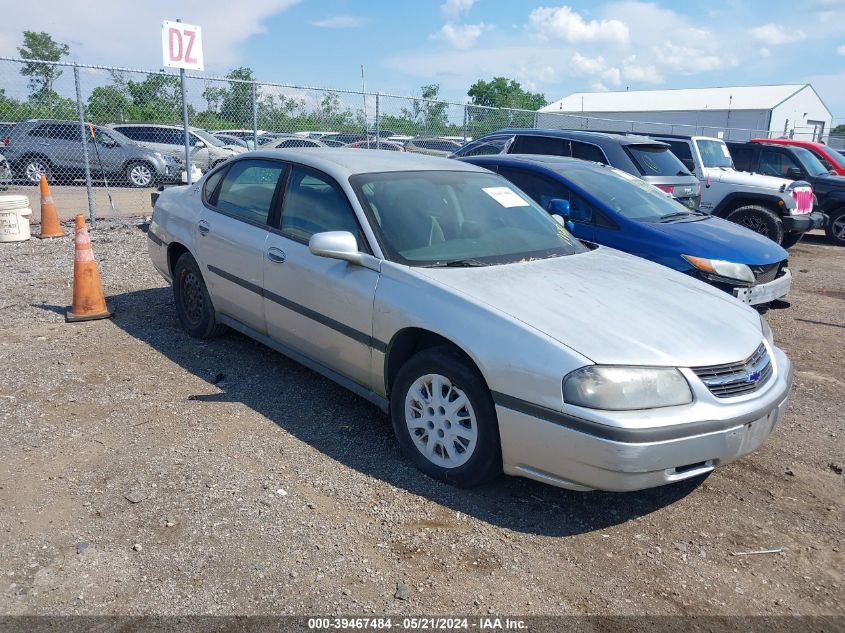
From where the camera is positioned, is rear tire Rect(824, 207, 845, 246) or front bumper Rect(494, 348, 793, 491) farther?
rear tire Rect(824, 207, 845, 246)

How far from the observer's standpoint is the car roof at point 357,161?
439 centimetres

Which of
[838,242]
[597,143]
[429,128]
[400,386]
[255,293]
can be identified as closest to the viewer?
[400,386]

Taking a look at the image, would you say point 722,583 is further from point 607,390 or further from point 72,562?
point 72,562

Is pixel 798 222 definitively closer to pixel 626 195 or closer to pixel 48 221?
pixel 626 195

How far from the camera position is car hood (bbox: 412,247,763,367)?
10.3ft

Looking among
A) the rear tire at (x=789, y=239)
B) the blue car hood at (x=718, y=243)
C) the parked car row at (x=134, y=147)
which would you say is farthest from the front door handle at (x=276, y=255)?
the rear tire at (x=789, y=239)

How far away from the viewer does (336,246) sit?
377 cm

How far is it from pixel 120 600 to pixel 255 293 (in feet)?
7.86

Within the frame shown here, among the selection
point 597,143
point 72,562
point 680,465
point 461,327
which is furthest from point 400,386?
point 597,143

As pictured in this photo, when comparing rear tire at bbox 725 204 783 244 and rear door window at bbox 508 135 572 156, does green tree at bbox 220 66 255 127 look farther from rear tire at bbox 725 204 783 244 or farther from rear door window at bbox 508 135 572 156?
rear tire at bbox 725 204 783 244

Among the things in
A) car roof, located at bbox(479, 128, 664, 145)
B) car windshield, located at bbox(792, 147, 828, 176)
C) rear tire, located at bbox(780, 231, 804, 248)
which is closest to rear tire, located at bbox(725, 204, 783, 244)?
rear tire, located at bbox(780, 231, 804, 248)

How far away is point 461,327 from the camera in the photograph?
3.34 meters

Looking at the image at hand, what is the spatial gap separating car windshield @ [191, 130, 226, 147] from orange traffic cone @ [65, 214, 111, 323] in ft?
40.6

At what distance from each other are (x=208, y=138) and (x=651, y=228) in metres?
14.4
